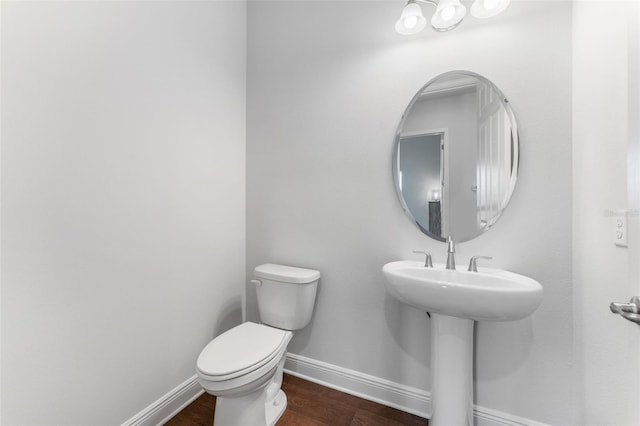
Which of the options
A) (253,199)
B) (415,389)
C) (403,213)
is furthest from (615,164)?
(253,199)

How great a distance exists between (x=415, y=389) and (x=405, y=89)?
5.30ft

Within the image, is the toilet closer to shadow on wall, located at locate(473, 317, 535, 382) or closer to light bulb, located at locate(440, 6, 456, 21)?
shadow on wall, located at locate(473, 317, 535, 382)

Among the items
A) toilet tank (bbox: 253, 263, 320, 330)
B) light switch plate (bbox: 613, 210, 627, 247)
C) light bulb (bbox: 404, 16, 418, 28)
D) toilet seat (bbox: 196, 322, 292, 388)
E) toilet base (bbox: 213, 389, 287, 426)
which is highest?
light bulb (bbox: 404, 16, 418, 28)

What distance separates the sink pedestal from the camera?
1147 millimetres

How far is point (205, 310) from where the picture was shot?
5.32 ft

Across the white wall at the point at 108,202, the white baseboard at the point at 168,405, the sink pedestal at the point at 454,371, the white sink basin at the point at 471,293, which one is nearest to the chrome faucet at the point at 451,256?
the white sink basin at the point at 471,293

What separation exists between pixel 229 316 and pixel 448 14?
6.86 ft

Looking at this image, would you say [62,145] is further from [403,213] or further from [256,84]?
[403,213]

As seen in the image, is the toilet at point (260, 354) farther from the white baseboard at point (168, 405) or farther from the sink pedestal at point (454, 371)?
the sink pedestal at point (454, 371)

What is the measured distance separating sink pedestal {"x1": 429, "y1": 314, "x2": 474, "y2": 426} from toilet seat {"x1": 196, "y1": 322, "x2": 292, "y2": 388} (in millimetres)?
739

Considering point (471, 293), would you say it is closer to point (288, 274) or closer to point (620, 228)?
point (620, 228)

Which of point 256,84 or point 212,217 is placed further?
point 256,84

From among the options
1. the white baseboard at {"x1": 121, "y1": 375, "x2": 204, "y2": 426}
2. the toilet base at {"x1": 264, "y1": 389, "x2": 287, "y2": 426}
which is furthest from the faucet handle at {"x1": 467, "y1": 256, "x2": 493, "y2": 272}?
the white baseboard at {"x1": 121, "y1": 375, "x2": 204, "y2": 426}

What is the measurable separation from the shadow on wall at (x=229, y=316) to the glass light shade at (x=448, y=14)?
1971mm
